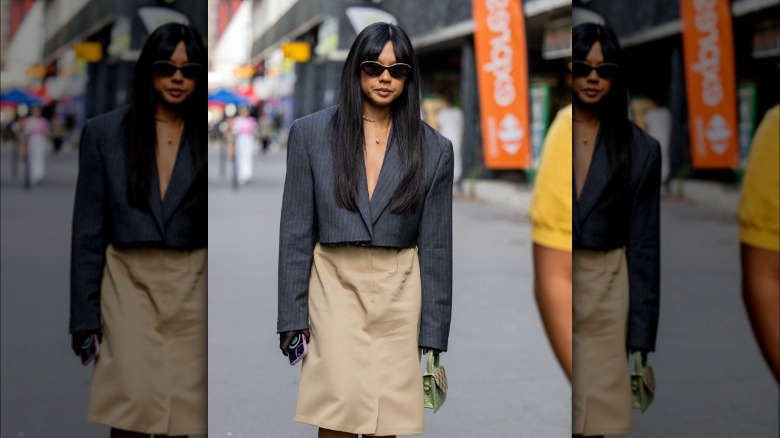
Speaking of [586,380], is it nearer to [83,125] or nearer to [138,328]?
[138,328]

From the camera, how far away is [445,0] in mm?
3678

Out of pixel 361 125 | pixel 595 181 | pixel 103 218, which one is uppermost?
pixel 361 125

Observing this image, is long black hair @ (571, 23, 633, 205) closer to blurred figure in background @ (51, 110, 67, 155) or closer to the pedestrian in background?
the pedestrian in background

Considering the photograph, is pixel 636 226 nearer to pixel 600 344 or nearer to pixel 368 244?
pixel 600 344

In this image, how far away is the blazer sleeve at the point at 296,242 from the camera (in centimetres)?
328

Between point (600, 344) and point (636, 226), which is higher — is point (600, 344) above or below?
below

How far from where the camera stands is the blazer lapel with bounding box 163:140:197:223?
3.58 m

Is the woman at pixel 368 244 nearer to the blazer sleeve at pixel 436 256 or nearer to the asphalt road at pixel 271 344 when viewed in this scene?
the blazer sleeve at pixel 436 256

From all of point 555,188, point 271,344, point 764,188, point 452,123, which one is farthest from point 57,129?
point 764,188

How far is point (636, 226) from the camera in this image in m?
3.63

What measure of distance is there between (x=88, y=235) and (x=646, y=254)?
63.6 inches

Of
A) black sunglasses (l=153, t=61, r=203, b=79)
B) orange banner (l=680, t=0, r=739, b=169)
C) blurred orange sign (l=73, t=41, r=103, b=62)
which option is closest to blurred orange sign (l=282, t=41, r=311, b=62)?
black sunglasses (l=153, t=61, r=203, b=79)

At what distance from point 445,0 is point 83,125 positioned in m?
1.14

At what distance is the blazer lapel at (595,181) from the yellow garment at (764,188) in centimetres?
41
